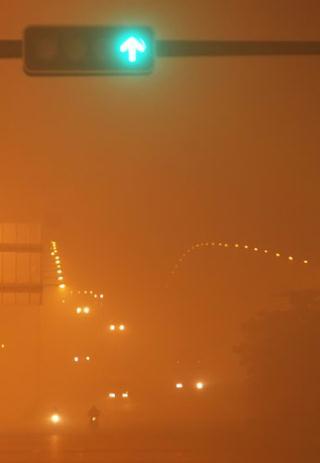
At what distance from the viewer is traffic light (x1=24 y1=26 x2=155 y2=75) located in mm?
11820

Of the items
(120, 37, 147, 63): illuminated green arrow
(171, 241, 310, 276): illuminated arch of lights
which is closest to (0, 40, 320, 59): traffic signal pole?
(120, 37, 147, 63): illuminated green arrow

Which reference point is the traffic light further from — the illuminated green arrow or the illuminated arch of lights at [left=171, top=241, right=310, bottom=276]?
the illuminated arch of lights at [left=171, top=241, right=310, bottom=276]

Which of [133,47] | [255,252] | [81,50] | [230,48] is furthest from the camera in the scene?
[255,252]

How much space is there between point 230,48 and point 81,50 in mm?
1653

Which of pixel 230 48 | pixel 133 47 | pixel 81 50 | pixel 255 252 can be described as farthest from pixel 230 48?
pixel 255 252

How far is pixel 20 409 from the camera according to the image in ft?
164

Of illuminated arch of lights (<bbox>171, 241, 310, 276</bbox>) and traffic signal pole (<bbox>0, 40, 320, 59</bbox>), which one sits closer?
traffic signal pole (<bbox>0, 40, 320, 59</bbox>)

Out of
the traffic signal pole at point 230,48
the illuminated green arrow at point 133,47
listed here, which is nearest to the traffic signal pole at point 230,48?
the traffic signal pole at point 230,48

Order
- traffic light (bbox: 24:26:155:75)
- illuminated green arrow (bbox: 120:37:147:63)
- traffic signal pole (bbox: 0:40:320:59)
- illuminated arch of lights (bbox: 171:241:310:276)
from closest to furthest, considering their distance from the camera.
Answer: traffic light (bbox: 24:26:155:75) < illuminated green arrow (bbox: 120:37:147:63) < traffic signal pole (bbox: 0:40:320:59) < illuminated arch of lights (bbox: 171:241:310:276)

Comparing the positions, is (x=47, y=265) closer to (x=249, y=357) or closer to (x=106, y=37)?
(x=249, y=357)

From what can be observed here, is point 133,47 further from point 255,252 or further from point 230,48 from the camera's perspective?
point 255,252

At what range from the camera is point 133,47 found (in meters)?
12.1

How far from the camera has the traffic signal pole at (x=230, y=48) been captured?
39.9ft

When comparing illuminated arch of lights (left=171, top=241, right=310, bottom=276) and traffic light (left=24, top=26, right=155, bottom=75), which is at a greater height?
illuminated arch of lights (left=171, top=241, right=310, bottom=276)
